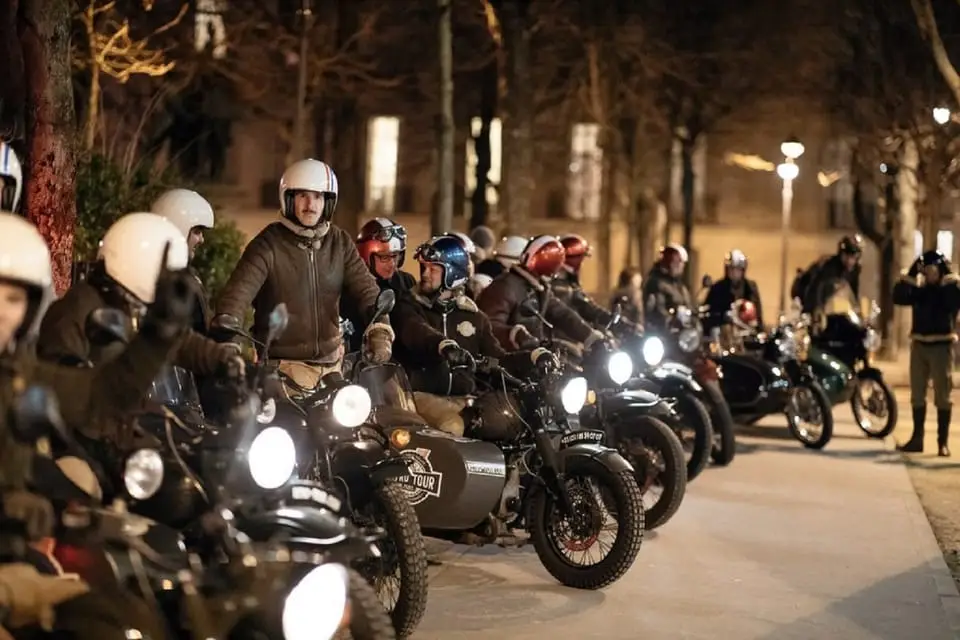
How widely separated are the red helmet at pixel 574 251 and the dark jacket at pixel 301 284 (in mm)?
4274

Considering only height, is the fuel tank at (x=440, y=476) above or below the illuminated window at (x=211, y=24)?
below

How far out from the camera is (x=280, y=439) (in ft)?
15.2

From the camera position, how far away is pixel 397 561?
20.8ft

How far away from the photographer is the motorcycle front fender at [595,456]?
750 cm

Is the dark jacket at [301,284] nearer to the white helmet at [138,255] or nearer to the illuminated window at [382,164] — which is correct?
the white helmet at [138,255]

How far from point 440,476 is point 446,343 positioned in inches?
30.2

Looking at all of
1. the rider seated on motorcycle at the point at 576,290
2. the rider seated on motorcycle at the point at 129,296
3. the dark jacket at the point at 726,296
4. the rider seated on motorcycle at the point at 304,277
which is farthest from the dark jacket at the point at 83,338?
the dark jacket at the point at 726,296

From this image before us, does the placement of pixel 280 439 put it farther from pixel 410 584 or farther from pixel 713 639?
pixel 713 639

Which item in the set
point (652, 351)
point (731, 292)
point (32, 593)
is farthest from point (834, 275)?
point (32, 593)

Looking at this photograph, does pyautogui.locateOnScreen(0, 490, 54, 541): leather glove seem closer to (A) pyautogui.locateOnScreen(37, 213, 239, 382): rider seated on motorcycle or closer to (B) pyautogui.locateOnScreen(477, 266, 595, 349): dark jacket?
(A) pyautogui.locateOnScreen(37, 213, 239, 382): rider seated on motorcycle

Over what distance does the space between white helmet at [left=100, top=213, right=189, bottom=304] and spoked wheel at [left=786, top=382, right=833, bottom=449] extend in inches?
367

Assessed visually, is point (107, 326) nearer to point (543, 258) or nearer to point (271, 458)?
point (271, 458)

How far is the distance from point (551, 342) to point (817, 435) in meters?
5.55

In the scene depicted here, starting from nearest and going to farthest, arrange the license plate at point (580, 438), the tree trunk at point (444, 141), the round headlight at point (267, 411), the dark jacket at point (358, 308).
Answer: the round headlight at point (267, 411) < the license plate at point (580, 438) < the dark jacket at point (358, 308) < the tree trunk at point (444, 141)
